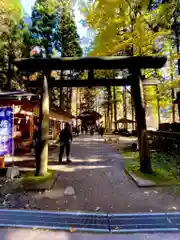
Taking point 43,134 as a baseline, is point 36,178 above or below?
below

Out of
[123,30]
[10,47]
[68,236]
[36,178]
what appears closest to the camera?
[68,236]

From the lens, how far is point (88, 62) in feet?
19.9

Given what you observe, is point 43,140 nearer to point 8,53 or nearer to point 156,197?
point 156,197

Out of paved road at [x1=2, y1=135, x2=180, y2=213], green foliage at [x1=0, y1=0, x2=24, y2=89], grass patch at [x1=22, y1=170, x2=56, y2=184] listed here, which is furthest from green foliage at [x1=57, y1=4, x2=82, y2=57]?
paved road at [x1=2, y1=135, x2=180, y2=213]

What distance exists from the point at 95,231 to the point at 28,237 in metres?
1.07

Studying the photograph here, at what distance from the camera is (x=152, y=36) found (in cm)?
1123

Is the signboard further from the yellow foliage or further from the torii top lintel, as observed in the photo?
the yellow foliage

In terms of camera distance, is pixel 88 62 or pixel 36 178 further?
pixel 88 62

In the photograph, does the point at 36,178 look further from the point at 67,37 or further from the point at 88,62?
the point at 67,37

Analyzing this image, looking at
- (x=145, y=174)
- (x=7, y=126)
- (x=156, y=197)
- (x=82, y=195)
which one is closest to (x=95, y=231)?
(x=82, y=195)

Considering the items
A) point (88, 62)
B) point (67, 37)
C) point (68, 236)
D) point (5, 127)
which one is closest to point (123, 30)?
point (88, 62)

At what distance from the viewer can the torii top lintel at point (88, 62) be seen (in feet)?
19.6

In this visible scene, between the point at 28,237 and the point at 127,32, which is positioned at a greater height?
the point at 127,32

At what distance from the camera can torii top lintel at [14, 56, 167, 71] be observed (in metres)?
5.97
